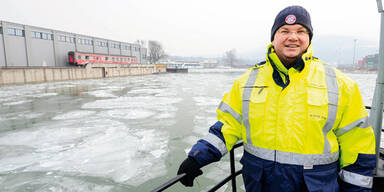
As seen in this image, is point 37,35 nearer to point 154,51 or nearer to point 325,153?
point 154,51

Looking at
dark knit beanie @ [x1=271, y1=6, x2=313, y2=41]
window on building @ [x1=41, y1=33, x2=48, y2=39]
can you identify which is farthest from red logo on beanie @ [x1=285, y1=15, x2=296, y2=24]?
window on building @ [x1=41, y1=33, x2=48, y2=39]

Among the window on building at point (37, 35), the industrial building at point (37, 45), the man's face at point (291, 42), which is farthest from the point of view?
the window on building at point (37, 35)

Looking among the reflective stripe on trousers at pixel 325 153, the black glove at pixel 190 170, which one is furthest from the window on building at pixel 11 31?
the reflective stripe on trousers at pixel 325 153

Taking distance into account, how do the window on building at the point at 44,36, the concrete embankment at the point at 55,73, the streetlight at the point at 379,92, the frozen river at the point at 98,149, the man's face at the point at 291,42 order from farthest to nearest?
the window on building at the point at 44,36
the concrete embankment at the point at 55,73
the frozen river at the point at 98,149
the streetlight at the point at 379,92
the man's face at the point at 291,42

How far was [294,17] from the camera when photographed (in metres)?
1.38

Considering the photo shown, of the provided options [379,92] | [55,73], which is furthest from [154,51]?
[379,92]

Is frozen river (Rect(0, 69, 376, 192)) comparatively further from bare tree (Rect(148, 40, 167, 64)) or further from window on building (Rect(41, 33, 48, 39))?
bare tree (Rect(148, 40, 167, 64))

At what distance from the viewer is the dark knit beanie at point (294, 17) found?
1.37m

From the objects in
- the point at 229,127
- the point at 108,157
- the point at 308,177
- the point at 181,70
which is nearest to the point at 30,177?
the point at 108,157

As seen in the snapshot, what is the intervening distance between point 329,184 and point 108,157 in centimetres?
442

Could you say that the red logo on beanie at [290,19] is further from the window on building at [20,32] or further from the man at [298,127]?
the window on building at [20,32]

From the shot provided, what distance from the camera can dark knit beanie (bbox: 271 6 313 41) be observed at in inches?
54.1

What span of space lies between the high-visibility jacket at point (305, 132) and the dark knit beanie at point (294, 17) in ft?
0.62

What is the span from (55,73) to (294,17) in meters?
30.5
